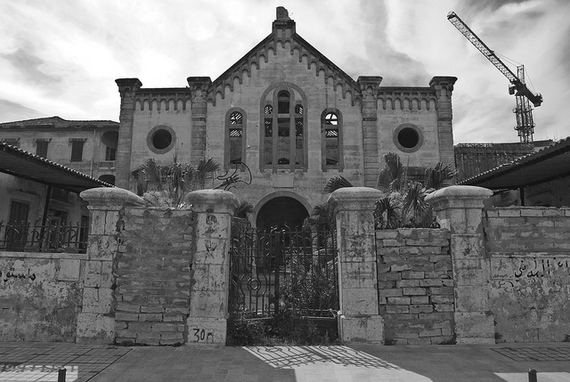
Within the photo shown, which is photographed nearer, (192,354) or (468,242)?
(192,354)

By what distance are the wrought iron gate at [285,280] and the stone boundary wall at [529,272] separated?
125 inches

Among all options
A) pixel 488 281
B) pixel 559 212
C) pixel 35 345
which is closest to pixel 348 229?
pixel 488 281

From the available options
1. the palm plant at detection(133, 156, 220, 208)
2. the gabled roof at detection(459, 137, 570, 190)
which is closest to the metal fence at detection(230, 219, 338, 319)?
the palm plant at detection(133, 156, 220, 208)

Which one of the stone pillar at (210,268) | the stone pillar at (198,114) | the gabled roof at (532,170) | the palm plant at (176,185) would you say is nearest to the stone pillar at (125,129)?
the stone pillar at (198,114)

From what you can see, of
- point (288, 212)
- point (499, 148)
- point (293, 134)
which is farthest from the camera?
point (499, 148)

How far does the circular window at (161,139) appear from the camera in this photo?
19.9 metres

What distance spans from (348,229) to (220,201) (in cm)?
260

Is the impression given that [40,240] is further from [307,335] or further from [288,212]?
[288,212]

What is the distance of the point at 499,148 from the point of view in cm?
2281

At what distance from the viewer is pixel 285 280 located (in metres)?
8.67

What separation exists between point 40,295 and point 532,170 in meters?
14.0

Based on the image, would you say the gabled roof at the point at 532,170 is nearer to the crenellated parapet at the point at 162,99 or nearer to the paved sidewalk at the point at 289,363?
the paved sidewalk at the point at 289,363

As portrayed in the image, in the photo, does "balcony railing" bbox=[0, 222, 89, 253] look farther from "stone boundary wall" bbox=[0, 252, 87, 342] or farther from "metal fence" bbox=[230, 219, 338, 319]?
"metal fence" bbox=[230, 219, 338, 319]

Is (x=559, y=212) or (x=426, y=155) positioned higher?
(x=426, y=155)
